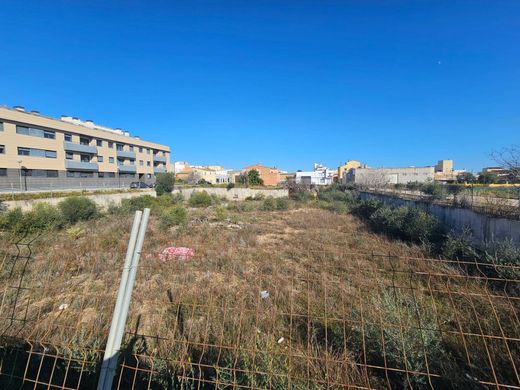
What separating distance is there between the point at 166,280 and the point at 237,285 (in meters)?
1.69

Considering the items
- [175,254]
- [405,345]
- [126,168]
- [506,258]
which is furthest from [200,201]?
[405,345]

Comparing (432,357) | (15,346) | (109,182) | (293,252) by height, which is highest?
(109,182)

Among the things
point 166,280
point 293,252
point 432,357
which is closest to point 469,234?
point 293,252

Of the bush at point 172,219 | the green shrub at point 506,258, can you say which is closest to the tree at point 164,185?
the bush at point 172,219

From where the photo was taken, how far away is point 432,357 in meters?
2.46

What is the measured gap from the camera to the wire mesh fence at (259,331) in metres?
2.04

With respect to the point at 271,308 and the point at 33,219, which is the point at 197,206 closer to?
the point at 33,219

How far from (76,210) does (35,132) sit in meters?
18.4

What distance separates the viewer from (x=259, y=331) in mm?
2893

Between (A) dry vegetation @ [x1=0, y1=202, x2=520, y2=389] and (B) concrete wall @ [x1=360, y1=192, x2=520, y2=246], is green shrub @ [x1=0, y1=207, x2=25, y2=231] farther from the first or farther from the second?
(B) concrete wall @ [x1=360, y1=192, x2=520, y2=246]

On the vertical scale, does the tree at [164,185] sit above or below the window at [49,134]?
below

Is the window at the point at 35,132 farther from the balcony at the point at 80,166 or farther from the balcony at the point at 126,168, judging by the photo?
the balcony at the point at 126,168

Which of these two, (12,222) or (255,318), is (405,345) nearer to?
(255,318)

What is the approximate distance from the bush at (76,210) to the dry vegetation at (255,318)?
375 centimetres
